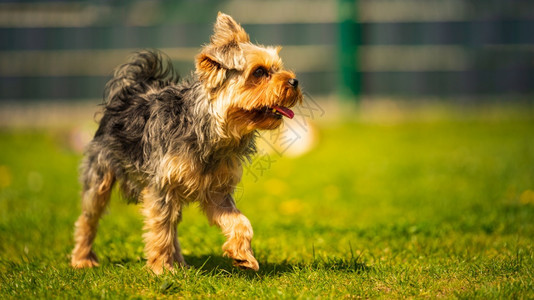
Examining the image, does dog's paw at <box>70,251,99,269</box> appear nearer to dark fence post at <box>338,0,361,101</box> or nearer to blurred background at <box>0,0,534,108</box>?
blurred background at <box>0,0,534,108</box>

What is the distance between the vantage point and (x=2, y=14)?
1622cm

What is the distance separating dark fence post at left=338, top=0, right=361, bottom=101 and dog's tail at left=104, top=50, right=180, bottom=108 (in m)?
10.4

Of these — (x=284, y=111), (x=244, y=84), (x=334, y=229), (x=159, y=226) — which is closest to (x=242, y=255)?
(x=159, y=226)

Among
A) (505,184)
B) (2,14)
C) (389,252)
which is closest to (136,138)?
(389,252)

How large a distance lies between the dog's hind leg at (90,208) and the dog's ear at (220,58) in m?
1.43

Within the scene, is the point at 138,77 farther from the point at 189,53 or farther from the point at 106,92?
the point at 189,53

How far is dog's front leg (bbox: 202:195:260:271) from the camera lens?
4820 millimetres

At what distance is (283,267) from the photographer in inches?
209

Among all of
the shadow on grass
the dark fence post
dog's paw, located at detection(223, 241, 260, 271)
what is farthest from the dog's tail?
the dark fence post

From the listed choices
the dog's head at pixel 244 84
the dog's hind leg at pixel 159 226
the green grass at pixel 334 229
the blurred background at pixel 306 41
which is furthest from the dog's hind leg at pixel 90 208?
the blurred background at pixel 306 41

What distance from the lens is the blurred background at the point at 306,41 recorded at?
16.4 m

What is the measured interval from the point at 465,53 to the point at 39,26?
9.86 metres

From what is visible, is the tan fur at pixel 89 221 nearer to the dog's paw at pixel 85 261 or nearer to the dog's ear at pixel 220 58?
the dog's paw at pixel 85 261

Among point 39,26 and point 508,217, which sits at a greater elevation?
point 39,26
